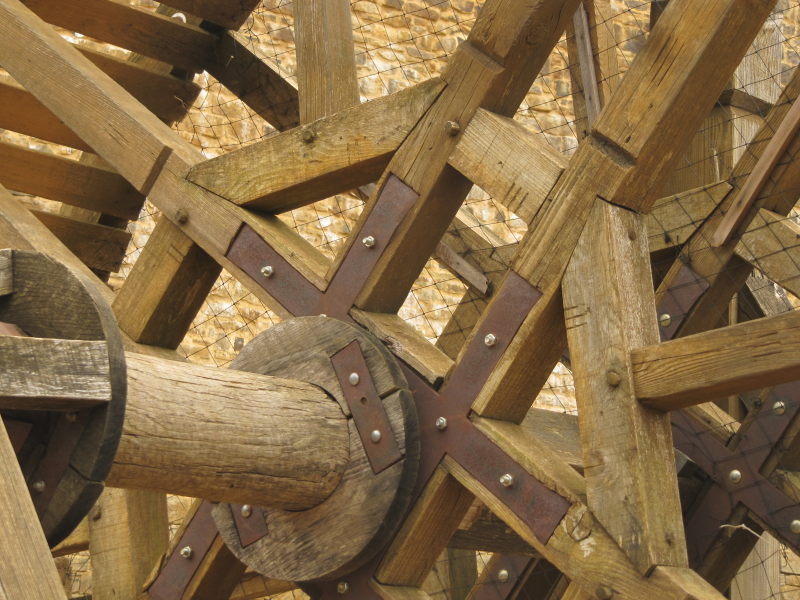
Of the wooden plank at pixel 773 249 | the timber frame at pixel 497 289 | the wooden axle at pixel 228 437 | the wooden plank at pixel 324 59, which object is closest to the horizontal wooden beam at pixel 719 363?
the timber frame at pixel 497 289

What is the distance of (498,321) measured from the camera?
301cm

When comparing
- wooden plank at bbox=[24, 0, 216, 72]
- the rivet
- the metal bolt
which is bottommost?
the metal bolt

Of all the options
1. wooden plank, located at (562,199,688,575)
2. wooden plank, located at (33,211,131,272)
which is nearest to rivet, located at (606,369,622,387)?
wooden plank, located at (562,199,688,575)

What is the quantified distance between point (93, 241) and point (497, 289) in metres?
2.49

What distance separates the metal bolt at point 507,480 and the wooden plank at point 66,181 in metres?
2.45

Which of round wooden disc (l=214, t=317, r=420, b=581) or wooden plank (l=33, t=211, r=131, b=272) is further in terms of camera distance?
wooden plank (l=33, t=211, r=131, b=272)

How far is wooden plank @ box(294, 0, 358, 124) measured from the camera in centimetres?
373

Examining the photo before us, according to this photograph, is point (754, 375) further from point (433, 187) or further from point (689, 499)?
point (689, 499)

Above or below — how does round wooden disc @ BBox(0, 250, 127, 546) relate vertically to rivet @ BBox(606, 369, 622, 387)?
below

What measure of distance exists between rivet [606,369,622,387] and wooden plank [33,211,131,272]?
2749mm

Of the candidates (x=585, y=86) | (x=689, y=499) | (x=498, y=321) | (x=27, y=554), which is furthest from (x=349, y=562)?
(x=585, y=86)

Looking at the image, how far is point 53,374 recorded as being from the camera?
2.16 metres

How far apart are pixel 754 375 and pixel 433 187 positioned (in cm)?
95

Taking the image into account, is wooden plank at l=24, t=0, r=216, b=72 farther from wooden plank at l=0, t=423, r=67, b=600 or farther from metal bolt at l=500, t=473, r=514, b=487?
wooden plank at l=0, t=423, r=67, b=600
